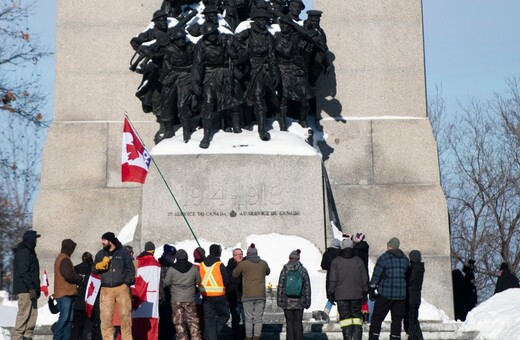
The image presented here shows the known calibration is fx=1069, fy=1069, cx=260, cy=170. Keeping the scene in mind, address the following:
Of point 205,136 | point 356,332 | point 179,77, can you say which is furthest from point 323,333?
point 179,77

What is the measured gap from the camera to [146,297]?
13742 mm

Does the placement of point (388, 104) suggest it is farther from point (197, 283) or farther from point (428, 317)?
point (197, 283)

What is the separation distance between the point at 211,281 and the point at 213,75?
6.56 m

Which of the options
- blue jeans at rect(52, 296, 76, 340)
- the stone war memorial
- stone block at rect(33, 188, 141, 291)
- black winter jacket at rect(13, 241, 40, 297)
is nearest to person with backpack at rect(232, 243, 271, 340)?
blue jeans at rect(52, 296, 76, 340)

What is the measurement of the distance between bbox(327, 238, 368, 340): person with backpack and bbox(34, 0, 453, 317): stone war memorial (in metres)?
4.62

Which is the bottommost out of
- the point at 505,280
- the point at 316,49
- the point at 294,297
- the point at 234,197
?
the point at 294,297

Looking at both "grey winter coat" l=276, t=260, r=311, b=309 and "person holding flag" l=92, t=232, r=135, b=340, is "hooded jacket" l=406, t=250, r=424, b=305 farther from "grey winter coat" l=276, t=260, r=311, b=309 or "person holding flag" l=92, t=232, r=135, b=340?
"person holding flag" l=92, t=232, r=135, b=340

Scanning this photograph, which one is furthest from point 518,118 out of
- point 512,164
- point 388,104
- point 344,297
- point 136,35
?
point 344,297

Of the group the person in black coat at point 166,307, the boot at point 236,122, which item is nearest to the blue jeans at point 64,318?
the person in black coat at point 166,307

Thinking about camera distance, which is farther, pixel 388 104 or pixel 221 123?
pixel 388 104

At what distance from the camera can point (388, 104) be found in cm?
2195

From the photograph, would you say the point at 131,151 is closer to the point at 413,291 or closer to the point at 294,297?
the point at 294,297

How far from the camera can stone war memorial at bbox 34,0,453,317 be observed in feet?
63.3

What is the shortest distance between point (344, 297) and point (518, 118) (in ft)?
73.9
